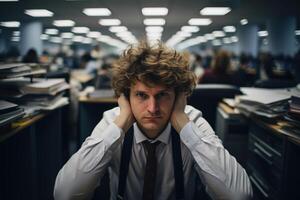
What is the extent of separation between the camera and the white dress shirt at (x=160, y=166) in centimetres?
119

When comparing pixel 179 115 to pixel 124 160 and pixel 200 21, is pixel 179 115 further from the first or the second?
pixel 200 21

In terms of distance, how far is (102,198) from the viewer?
1370 mm

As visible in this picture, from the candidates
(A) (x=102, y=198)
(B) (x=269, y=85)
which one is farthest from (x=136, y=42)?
(B) (x=269, y=85)

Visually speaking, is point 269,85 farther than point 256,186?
Yes

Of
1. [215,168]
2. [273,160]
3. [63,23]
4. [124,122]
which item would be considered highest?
[63,23]

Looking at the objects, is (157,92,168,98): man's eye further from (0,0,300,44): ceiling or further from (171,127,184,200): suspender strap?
(0,0,300,44): ceiling

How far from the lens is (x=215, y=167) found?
1200mm

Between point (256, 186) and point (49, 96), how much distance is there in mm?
1527

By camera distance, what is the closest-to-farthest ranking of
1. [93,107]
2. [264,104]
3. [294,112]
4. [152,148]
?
[152,148] < [294,112] < [264,104] < [93,107]

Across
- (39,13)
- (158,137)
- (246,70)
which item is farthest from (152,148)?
(246,70)

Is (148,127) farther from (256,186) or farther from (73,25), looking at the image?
(256,186)

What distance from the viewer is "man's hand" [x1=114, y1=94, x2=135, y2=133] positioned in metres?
1.29

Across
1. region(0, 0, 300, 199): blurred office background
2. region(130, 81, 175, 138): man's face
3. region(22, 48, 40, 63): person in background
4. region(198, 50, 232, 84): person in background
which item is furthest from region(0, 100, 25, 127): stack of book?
region(198, 50, 232, 84): person in background

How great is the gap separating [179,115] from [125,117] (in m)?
0.24
